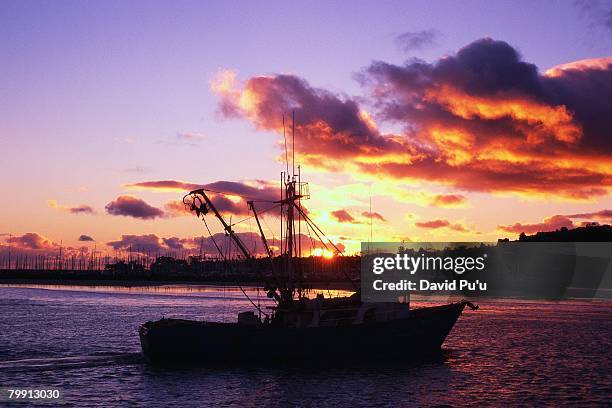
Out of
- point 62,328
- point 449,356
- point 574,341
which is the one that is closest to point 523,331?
point 574,341

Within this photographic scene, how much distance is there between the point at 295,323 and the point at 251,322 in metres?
3.49

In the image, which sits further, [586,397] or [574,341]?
[574,341]

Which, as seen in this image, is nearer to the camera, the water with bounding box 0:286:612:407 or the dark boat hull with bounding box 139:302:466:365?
the water with bounding box 0:286:612:407

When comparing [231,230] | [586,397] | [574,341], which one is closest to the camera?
[586,397]

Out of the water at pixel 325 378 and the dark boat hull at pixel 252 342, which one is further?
the dark boat hull at pixel 252 342

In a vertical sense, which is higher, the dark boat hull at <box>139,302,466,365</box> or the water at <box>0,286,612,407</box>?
the dark boat hull at <box>139,302,466,365</box>

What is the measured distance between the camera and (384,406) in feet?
132

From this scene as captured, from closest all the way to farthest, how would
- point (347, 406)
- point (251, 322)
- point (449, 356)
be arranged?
1. point (347, 406)
2. point (251, 322)
3. point (449, 356)

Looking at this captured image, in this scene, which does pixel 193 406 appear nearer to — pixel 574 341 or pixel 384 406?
pixel 384 406

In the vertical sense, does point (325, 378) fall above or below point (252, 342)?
below

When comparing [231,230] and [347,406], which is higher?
[231,230]

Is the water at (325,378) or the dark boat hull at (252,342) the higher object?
the dark boat hull at (252,342)

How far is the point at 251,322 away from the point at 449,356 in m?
19.7

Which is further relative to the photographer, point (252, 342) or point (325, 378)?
point (252, 342)
